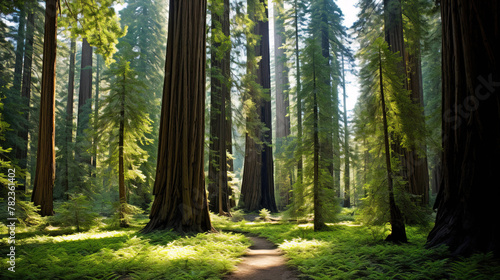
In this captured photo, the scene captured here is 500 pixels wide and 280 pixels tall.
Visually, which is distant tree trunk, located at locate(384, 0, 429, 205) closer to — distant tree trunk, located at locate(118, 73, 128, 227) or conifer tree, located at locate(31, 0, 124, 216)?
distant tree trunk, located at locate(118, 73, 128, 227)

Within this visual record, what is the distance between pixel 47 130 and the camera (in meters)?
8.12

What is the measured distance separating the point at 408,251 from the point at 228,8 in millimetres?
12052

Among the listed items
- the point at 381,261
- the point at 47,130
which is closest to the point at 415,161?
the point at 381,261

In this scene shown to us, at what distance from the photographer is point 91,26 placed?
9.41 meters

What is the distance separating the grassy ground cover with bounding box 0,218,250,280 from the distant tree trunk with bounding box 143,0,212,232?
85cm

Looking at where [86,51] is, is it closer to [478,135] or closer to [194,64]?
[194,64]

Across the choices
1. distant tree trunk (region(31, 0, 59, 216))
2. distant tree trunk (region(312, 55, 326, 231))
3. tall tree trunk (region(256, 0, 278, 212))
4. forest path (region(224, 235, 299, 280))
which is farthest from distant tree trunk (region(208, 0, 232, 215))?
distant tree trunk (region(31, 0, 59, 216))

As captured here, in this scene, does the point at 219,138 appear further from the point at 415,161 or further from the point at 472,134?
the point at 472,134

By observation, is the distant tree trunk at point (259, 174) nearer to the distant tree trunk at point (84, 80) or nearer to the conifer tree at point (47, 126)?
the conifer tree at point (47, 126)

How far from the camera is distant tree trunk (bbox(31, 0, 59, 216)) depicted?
314 inches

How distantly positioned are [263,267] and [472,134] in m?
4.23

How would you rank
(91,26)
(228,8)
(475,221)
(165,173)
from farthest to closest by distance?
(228,8)
(91,26)
(165,173)
(475,221)

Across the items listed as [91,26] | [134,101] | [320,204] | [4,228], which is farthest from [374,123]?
[91,26]

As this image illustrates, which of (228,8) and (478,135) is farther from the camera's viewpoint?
(228,8)
